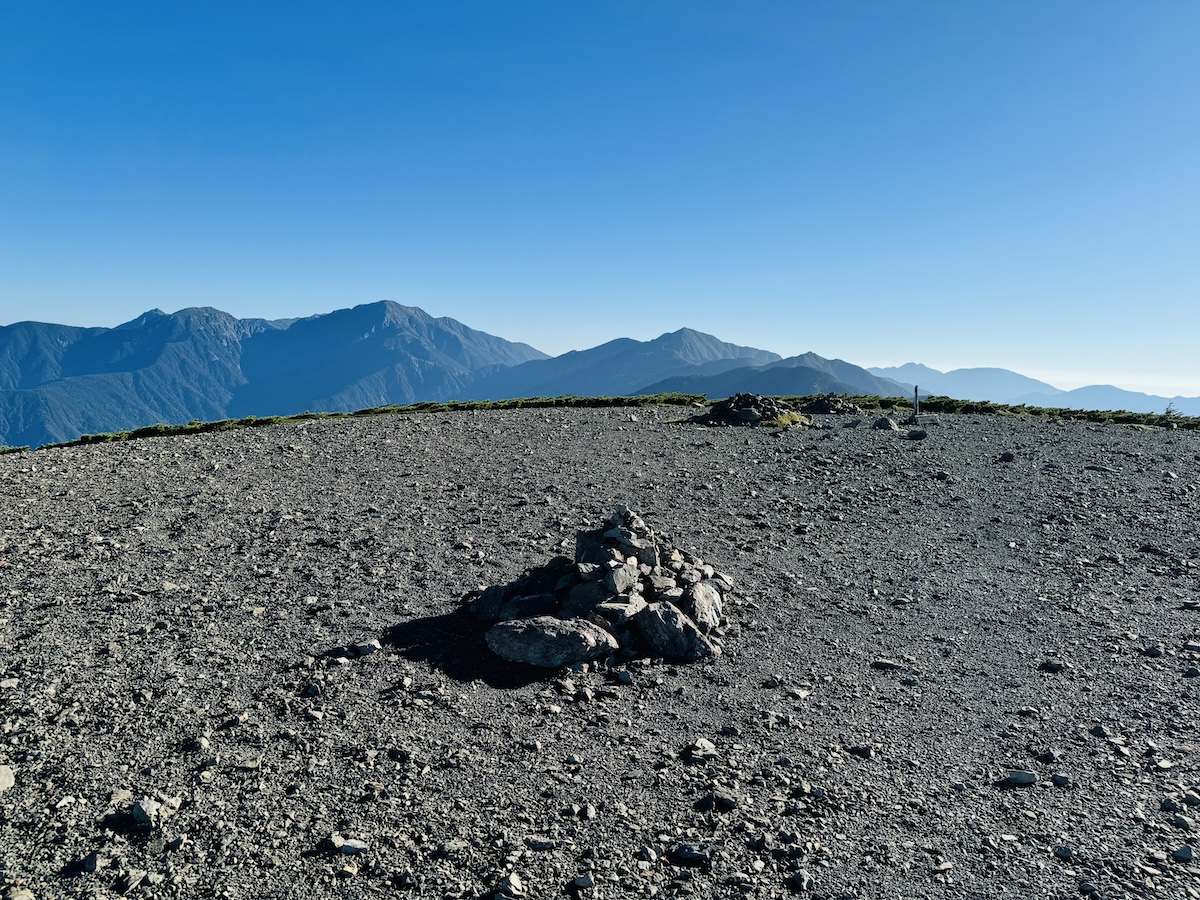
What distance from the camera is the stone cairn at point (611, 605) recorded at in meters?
9.23

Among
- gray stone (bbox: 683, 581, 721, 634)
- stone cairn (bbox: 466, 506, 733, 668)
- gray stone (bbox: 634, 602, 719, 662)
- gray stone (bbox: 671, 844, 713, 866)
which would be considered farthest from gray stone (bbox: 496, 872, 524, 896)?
gray stone (bbox: 683, 581, 721, 634)

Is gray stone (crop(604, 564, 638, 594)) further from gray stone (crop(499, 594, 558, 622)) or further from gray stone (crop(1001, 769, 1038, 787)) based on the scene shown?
gray stone (crop(1001, 769, 1038, 787))

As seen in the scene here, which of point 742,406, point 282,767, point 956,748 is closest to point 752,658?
point 956,748

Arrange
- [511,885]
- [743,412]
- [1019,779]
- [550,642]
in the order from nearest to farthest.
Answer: [511,885] → [1019,779] → [550,642] → [743,412]

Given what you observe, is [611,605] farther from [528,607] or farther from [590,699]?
[590,699]

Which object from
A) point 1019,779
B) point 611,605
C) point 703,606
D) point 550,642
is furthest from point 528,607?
point 1019,779

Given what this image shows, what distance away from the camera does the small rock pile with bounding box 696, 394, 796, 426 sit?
28547 millimetres

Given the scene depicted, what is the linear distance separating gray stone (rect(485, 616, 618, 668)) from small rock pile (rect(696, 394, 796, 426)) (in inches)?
799

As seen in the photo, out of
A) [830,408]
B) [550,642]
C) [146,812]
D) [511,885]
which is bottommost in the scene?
[511,885]

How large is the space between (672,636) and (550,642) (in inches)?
73.3

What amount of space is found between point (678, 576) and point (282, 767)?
6.51 metres

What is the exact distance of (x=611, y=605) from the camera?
389 inches

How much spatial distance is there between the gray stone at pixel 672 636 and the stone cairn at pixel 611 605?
0.6 inches

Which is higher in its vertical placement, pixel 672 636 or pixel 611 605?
pixel 611 605
